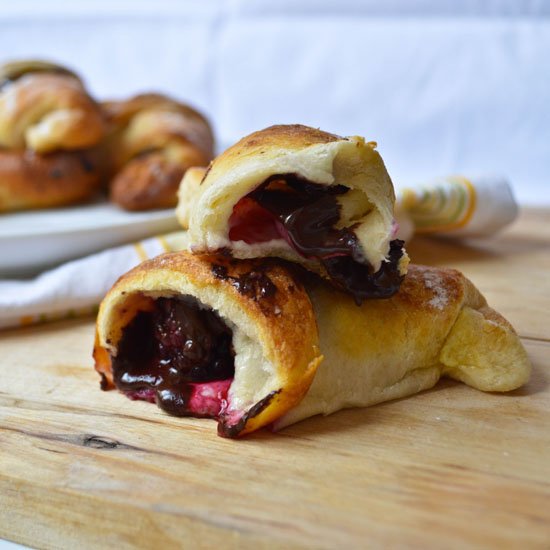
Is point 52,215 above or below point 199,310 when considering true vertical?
below

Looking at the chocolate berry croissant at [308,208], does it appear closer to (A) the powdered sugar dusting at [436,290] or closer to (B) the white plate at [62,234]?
(A) the powdered sugar dusting at [436,290]

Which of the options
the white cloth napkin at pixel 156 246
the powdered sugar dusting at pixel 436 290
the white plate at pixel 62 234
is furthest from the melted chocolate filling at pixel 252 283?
the white plate at pixel 62 234

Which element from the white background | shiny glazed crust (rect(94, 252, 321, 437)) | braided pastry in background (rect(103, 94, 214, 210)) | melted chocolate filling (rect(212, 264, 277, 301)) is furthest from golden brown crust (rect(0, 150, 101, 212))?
melted chocolate filling (rect(212, 264, 277, 301))

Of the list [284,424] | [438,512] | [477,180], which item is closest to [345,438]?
[284,424]

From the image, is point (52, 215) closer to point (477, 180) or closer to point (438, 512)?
point (477, 180)

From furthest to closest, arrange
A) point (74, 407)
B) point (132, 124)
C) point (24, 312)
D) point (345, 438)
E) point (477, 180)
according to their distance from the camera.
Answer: point (132, 124) < point (477, 180) < point (24, 312) < point (74, 407) < point (345, 438)

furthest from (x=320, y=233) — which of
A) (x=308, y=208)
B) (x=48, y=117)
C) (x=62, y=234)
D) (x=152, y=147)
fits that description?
(x=48, y=117)
